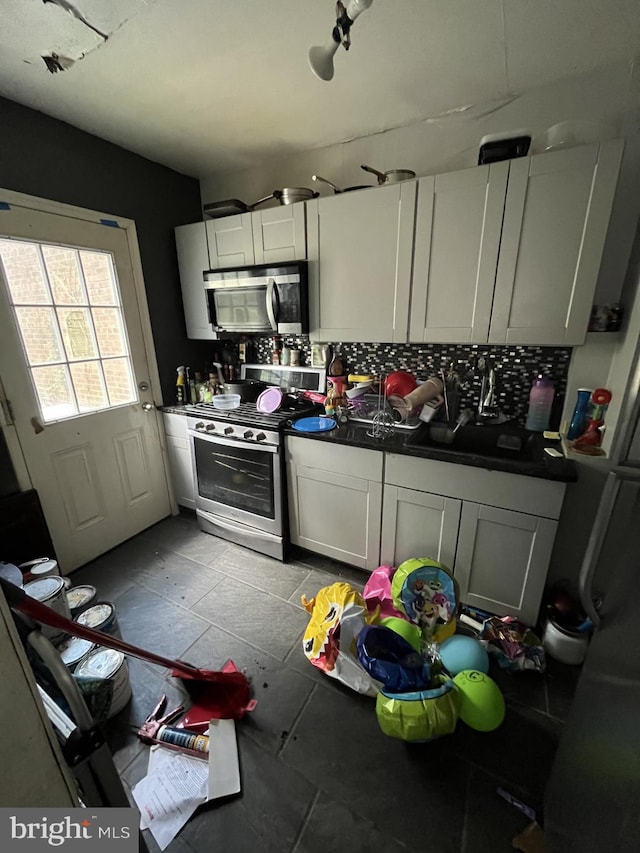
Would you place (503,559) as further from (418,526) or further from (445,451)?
(445,451)

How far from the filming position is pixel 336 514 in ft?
6.29

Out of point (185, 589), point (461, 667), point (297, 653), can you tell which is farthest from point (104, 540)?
point (461, 667)

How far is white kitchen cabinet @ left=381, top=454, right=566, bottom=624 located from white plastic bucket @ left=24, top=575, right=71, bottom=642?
150cm

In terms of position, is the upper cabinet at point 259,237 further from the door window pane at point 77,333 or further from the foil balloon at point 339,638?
the foil balloon at point 339,638

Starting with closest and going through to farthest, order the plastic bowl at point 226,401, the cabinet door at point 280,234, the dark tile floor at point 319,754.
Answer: the dark tile floor at point 319,754 < the cabinet door at point 280,234 < the plastic bowl at point 226,401

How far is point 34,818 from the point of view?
618mm

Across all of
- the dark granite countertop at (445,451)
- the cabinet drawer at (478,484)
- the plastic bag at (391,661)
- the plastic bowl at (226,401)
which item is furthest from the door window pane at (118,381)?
the plastic bag at (391,661)

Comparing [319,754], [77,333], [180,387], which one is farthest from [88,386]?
[319,754]

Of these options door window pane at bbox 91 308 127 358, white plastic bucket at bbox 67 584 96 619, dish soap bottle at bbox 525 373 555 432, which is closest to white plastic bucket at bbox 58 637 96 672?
white plastic bucket at bbox 67 584 96 619

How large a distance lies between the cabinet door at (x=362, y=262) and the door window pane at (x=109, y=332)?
49.3 inches

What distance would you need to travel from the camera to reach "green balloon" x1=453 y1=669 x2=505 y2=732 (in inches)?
47.6

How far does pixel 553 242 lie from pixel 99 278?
2397mm

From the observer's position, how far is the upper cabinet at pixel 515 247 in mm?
1359

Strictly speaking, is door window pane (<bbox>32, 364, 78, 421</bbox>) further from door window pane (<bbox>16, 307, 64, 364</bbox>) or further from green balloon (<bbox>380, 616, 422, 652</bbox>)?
green balloon (<bbox>380, 616, 422, 652</bbox>)
